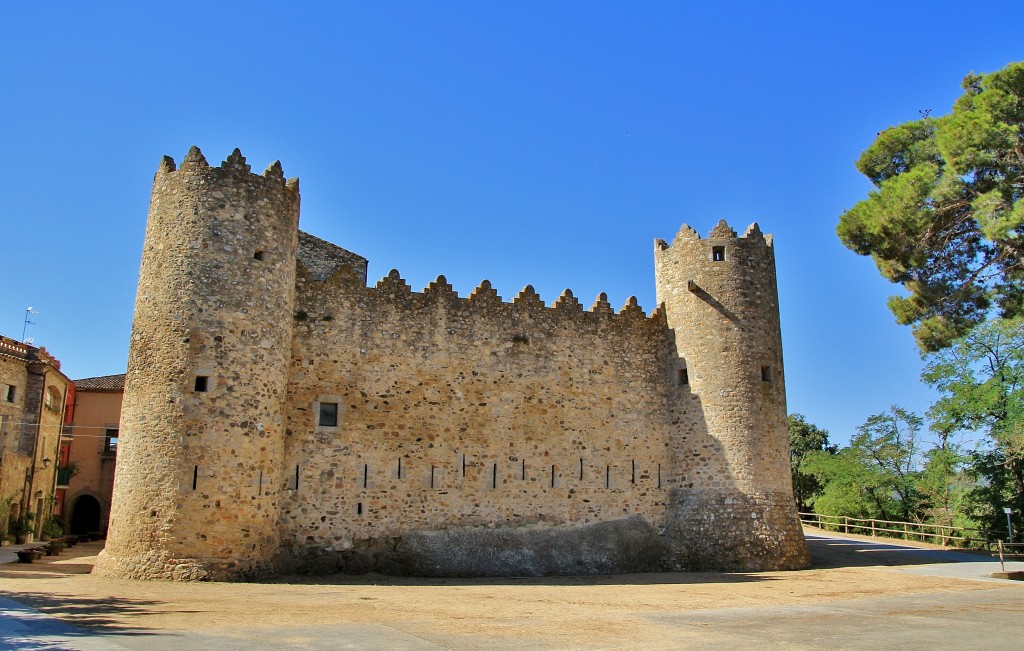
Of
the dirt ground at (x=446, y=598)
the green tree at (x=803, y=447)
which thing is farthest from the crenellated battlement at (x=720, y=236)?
the green tree at (x=803, y=447)

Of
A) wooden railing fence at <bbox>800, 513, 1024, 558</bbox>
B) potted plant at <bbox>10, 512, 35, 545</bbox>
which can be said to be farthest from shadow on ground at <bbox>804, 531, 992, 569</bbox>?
potted plant at <bbox>10, 512, 35, 545</bbox>

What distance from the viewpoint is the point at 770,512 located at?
66.1 feet

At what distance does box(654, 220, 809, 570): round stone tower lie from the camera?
20.0 m

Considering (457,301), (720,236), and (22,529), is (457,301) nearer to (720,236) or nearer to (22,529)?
(720,236)

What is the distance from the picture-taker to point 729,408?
20.7 meters

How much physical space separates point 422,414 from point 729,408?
789 centimetres

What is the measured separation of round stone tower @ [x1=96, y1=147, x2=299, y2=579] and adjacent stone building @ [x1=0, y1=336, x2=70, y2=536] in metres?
14.7

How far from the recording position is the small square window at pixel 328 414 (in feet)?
59.0

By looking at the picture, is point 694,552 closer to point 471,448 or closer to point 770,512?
point 770,512

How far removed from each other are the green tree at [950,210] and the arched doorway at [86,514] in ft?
Answer: 106

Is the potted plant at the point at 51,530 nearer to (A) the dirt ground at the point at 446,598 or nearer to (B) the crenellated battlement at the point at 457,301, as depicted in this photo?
(A) the dirt ground at the point at 446,598

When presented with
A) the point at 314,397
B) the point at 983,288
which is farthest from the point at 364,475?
the point at 983,288

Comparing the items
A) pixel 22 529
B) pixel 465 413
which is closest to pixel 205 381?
pixel 465 413

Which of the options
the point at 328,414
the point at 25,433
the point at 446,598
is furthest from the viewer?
the point at 25,433
